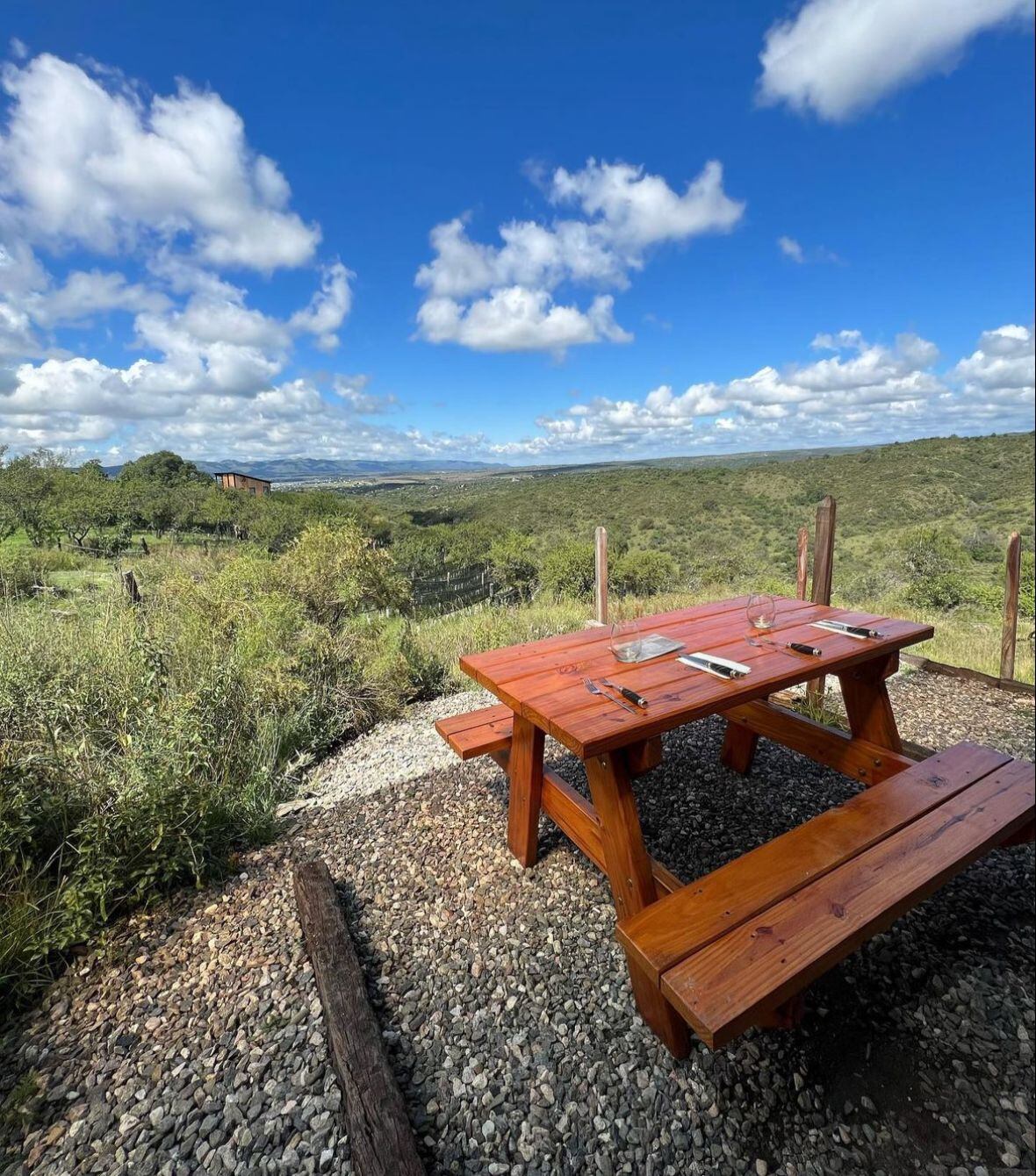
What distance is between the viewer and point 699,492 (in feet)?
90.0

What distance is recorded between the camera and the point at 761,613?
2.43 meters

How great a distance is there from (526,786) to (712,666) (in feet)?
2.79

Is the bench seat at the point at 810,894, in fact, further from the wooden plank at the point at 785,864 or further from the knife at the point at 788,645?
the knife at the point at 788,645

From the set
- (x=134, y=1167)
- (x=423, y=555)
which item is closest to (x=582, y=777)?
(x=134, y=1167)

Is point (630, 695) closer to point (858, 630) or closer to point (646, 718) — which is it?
point (646, 718)

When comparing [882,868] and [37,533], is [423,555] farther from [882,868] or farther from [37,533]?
[882,868]

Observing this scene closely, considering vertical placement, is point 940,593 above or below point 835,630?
below

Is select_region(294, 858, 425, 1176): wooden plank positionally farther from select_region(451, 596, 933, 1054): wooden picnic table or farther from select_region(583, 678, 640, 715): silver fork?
select_region(583, 678, 640, 715): silver fork

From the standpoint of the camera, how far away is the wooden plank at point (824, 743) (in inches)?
89.2

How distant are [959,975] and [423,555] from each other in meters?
20.8

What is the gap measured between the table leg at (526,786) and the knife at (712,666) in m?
0.63

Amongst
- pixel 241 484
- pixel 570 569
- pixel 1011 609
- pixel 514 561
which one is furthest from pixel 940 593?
pixel 241 484

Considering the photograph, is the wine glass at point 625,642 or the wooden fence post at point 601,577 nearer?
the wine glass at point 625,642

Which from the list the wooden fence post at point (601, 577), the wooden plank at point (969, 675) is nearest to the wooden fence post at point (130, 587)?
the wooden fence post at point (601, 577)
